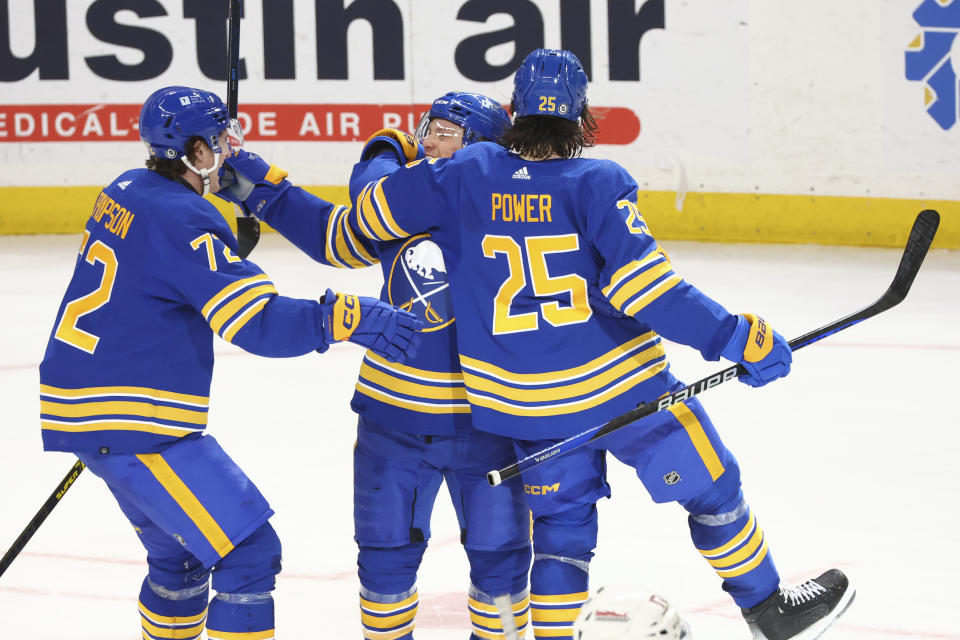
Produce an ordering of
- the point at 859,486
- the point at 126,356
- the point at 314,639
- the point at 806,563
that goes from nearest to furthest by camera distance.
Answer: the point at 126,356
the point at 314,639
the point at 806,563
the point at 859,486

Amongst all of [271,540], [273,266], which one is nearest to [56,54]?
[273,266]

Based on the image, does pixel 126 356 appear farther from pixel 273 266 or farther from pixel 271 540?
pixel 273 266

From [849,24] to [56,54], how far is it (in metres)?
4.33

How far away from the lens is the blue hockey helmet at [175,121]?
8.88 ft

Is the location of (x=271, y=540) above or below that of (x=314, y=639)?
above

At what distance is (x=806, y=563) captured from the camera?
374cm

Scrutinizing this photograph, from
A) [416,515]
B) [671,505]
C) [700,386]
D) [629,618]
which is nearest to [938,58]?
[671,505]

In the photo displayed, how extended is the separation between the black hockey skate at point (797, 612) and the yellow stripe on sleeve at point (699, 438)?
12.7 inches

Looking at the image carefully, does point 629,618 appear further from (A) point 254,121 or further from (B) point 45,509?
(A) point 254,121

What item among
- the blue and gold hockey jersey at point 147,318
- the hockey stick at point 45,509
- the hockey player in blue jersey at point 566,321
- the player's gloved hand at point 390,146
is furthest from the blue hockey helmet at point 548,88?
the hockey stick at point 45,509

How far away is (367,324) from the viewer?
8.82 ft

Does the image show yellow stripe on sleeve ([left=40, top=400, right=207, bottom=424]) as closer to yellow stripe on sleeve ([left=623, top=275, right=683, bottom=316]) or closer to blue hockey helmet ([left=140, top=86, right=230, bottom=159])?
blue hockey helmet ([left=140, top=86, right=230, bottom=159])

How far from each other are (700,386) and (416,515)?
0.62 m

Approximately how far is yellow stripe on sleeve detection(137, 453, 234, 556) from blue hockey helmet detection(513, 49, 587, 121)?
36.9 inches
